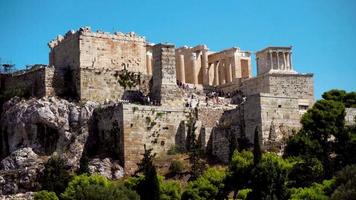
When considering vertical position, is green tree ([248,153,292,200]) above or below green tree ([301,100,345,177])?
below

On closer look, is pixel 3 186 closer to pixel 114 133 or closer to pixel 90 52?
pixel 114 133

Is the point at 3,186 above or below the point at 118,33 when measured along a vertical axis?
below

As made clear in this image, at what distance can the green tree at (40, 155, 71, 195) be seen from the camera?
250 feet

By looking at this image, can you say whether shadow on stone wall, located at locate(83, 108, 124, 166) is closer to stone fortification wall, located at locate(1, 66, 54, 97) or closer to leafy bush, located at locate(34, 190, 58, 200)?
stone fortification wall, located at locate(1, 66, 54, 97)

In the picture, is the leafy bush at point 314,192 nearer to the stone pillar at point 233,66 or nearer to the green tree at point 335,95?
Result: the green tree at point 335,95

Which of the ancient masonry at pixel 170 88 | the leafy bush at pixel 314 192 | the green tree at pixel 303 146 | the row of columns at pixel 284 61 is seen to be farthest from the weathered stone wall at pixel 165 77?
the leafy bush at pixel 314 192

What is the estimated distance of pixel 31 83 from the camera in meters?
87.4

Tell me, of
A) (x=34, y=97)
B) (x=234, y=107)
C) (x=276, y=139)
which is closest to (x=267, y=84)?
(x=234, y=107)

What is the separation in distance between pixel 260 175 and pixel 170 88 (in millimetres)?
15793

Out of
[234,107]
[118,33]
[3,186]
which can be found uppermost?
[118,33]

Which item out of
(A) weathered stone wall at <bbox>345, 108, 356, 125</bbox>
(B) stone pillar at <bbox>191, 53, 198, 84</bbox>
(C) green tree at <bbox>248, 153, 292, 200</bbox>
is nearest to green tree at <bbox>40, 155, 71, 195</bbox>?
(C) green tree at <bbox>248, 153, 292, 200</bbox>

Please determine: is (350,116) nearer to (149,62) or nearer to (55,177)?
(149,62)

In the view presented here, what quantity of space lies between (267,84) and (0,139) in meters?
21.4

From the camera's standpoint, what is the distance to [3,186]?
77875 millimetres
